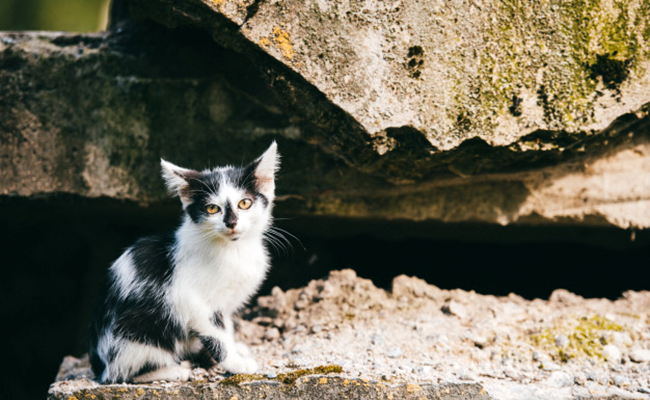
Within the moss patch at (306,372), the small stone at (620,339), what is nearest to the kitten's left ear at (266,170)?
the moss patch at (306,372)

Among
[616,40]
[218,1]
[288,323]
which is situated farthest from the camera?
[288,323]

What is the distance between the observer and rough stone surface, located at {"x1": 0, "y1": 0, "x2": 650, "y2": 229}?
261 cm

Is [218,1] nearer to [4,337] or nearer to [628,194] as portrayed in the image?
[628,194]

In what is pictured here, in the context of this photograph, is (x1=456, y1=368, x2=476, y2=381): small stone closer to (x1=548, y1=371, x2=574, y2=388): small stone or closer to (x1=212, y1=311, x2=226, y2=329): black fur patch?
(x1=548, y1=371, x2=574, y2=388): small stone

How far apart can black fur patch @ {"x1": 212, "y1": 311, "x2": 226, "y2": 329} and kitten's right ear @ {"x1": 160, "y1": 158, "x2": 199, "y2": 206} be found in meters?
0.54

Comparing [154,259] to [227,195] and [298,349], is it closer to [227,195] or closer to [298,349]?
[227,195]

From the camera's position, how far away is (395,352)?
9.07ft

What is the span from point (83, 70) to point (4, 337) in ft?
7.23

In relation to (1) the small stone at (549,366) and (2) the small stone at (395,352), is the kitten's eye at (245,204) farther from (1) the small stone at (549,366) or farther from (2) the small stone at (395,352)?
(1) the small stone at (549,366)

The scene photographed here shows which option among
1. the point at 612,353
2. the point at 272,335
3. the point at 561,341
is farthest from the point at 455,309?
the point at 272,335

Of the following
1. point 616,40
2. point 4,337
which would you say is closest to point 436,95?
point 616,40

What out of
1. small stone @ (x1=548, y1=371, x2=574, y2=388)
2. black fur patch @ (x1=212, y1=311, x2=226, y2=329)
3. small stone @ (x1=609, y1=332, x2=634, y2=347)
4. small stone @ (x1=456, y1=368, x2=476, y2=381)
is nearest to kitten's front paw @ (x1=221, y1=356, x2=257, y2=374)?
black fur patch @ (x1=212, y1=311, x2=226, y2=329)

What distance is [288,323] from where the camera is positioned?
10.7ft

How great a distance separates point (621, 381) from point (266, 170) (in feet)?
6.33
